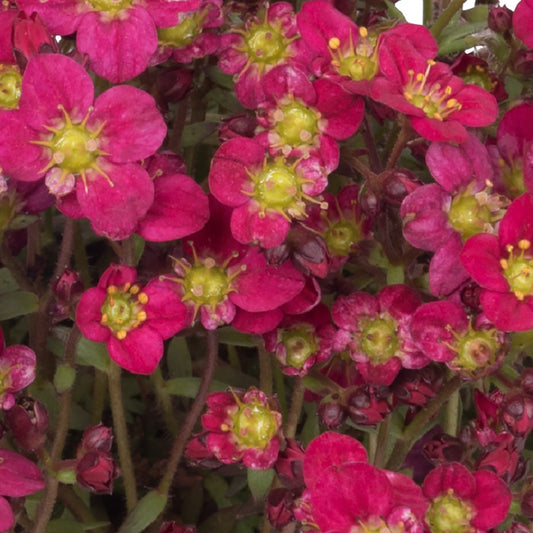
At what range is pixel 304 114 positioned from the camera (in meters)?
0.87

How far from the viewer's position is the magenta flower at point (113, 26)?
0.83 metres

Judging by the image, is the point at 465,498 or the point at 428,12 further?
the point at 428,12

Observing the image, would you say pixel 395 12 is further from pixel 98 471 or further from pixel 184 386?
pixel 98 471

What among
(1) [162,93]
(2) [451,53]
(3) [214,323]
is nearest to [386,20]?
(2) [451,53]

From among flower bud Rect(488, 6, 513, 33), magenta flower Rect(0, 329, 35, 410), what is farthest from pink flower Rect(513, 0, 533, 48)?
magenta flower Rect(0, 329, 35, 410)

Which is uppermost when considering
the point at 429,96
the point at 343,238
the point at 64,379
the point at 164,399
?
the point at 429,96

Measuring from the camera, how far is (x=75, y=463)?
854 mm

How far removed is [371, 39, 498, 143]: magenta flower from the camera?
0.83 meters

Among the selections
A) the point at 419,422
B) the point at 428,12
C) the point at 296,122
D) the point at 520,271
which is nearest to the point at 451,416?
the point at 419,422

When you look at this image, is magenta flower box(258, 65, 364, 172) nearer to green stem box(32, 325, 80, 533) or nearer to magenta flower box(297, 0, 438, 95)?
magenta flower box(297, 0, 438, 95)

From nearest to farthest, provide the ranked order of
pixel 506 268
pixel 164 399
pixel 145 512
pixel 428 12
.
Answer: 1. pixel 506 268
2. pixel 145 512
3. pixel 164 399
4. pixel 428 12

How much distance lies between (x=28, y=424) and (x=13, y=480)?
5 centimetres

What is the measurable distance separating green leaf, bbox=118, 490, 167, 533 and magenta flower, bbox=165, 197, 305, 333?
0.49 ft

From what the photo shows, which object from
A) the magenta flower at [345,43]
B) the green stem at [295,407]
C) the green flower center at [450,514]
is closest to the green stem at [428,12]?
the magenta flower at [345,43]
